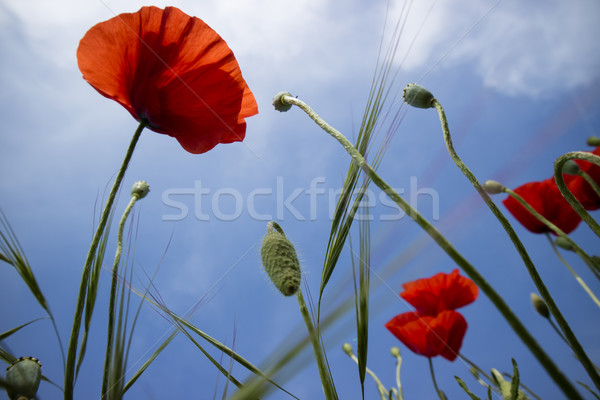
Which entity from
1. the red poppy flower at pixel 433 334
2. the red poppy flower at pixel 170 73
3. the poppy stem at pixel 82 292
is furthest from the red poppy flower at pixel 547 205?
the poppy stem at pixel 82 292

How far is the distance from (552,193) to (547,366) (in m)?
0.80

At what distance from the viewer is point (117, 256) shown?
66cm

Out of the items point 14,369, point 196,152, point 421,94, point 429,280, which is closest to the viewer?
point 14,369

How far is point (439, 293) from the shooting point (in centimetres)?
94

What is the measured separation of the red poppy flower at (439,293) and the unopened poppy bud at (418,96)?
520 millimetres

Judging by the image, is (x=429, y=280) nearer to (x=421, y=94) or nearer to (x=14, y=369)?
(x=421, y=94)

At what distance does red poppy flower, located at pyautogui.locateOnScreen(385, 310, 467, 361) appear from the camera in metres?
0.86

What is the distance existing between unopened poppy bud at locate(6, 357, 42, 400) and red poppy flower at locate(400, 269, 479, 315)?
2.38ft

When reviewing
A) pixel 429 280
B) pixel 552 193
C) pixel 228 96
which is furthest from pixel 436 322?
pixel 228 96

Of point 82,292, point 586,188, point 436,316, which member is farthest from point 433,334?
point 82,292

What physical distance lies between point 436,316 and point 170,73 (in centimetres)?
76

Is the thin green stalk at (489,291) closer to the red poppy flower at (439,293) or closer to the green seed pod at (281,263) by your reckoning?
the green seed pod at (281,263)

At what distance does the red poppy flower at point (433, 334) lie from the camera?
0.86 metres

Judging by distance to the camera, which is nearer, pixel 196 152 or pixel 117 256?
pixel 117 256
